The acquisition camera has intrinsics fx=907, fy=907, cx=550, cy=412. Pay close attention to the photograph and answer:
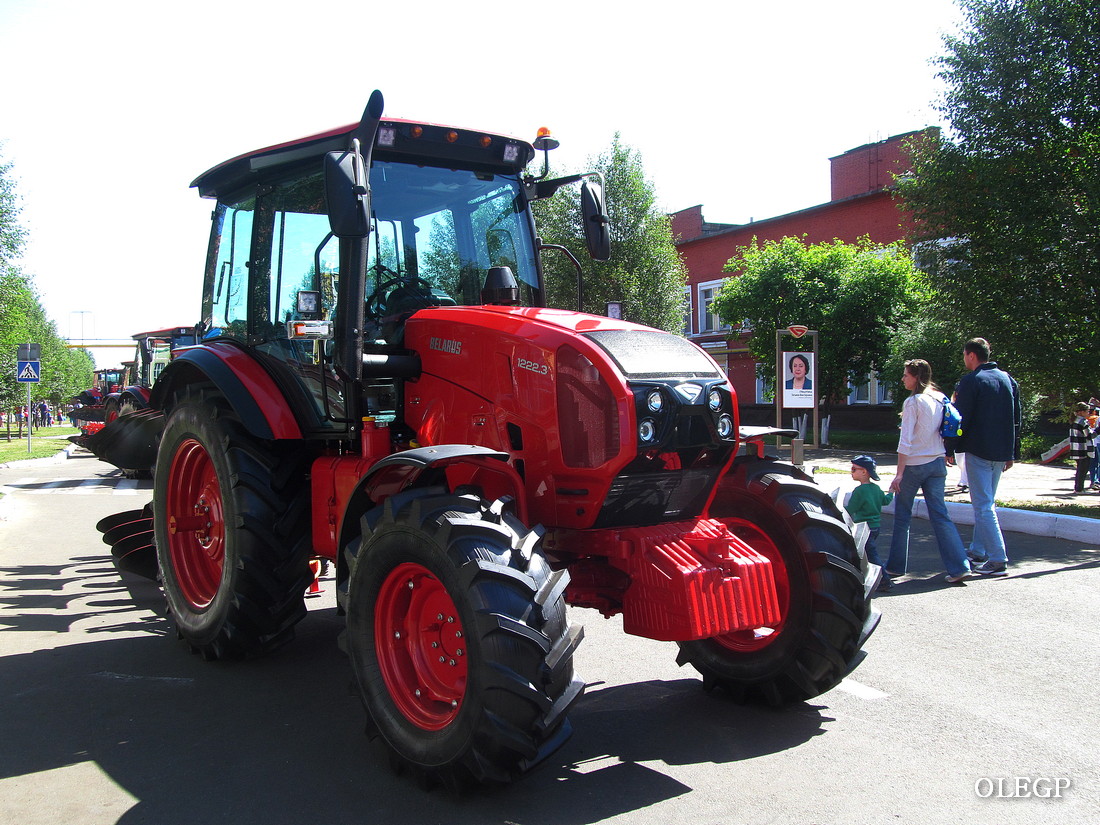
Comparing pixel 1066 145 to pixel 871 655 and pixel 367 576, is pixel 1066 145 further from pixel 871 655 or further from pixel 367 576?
pixel 367 576

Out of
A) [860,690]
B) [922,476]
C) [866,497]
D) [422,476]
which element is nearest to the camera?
[422,476]

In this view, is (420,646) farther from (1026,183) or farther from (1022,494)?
(1022,494)

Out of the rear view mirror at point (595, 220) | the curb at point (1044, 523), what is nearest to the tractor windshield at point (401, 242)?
the rear view mirror at point (595, 220)

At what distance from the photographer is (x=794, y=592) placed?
14.3 ft

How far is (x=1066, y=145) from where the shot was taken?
1154 cm

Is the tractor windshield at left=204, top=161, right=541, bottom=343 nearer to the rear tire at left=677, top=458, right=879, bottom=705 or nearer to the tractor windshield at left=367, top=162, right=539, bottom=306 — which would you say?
the tractor windshield at left=367, top=162, right=539, bottom=306

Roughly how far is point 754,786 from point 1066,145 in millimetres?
10934

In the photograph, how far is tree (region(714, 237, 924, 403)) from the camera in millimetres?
26953

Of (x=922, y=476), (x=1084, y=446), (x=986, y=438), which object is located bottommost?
(x=1084, y=446)

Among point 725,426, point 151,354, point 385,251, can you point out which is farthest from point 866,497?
point 151,354

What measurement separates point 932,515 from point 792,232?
3110 centimetres

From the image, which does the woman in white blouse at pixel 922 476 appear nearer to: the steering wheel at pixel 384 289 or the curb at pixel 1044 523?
the curb at pixel 1044 523

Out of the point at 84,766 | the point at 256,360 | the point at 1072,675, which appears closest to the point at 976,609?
the point at 1072,675

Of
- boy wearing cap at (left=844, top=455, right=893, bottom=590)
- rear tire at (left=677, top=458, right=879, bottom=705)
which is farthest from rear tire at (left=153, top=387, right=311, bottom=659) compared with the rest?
boy wearing cap at (left=844, top=455, right=893, bottom=590)
